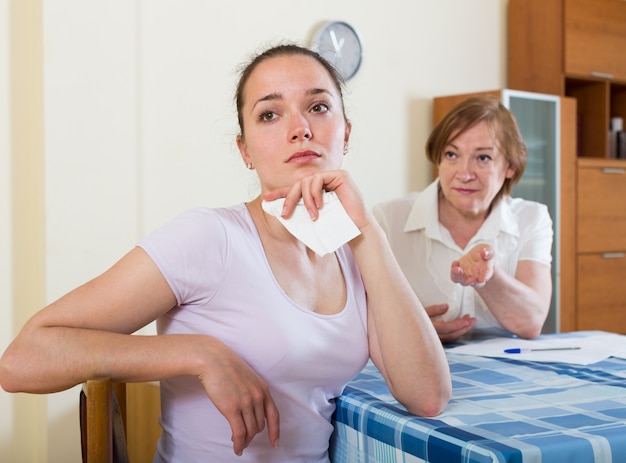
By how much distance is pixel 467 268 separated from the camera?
1.85 m

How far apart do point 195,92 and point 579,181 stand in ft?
7.19

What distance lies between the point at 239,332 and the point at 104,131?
74.3 inches

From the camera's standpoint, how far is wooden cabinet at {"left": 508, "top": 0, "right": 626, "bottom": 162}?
427 cm

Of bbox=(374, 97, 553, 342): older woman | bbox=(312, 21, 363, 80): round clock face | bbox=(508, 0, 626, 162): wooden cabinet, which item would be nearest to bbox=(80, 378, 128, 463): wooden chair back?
bbox=(374, 97, 553, 342): older woman

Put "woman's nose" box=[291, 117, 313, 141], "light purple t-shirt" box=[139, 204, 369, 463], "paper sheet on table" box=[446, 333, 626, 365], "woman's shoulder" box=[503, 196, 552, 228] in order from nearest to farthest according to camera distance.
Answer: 1. "light purple t-shirt" box=[139, 204, 369, 463]
2. "woman's nose" box=[291, 117, 313, 141]
3. "paper sheet on table" box=[446, 333, 626, 365]
4. "woman's shoulder" box=[503, 196, 552, 228]

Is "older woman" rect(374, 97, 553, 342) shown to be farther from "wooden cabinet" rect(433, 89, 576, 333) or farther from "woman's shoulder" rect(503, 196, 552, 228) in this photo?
"wooden cabinet" rect(433, 89, 576, 333)

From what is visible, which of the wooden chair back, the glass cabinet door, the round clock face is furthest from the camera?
the glass cabinet door

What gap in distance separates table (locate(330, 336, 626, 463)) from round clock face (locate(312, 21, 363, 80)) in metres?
2.37

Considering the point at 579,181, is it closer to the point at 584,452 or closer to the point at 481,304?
the point at 481,304

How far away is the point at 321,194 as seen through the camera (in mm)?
1327

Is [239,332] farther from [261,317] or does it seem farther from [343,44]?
[343,44]

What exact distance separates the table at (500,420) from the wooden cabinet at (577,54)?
2.98 m

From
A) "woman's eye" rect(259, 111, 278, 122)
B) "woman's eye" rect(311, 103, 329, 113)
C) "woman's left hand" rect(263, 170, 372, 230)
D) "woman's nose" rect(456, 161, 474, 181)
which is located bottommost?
"woman's left hand" rect(263, 170, 372, 230)

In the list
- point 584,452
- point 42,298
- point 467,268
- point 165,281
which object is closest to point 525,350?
point 467,268
